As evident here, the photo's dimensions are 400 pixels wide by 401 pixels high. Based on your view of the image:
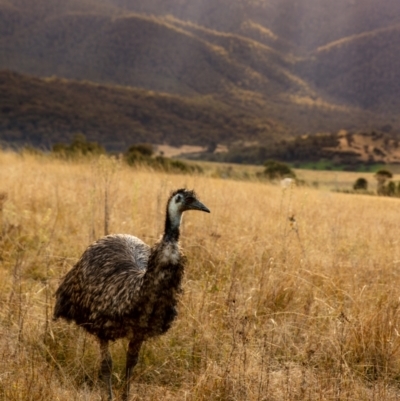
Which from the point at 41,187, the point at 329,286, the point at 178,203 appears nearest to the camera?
the point at 178,203

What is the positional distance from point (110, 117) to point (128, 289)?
311 feet

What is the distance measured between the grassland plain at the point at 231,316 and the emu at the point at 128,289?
0.23 meters

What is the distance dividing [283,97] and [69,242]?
167523mm

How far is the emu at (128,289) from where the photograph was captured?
3.28 meters

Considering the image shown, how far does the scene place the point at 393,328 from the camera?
423cm

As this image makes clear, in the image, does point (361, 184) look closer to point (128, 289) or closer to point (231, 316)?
point (231, 316)

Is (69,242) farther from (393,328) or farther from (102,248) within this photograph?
(393,328)

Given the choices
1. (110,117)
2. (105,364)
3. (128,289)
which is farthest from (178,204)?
(110,117)

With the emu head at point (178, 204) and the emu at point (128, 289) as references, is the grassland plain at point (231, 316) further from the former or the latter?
the emu head at point (178, 204)

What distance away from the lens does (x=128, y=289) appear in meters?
3.46

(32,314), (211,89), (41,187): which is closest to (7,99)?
(41,187)

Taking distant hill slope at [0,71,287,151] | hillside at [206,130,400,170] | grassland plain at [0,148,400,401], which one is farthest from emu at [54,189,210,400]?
distant hill slope at [0,71,287,151]

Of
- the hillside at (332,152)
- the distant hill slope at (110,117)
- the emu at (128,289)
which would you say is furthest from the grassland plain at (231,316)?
the distant hill slope at (110,117)

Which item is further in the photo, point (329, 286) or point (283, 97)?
point (283, 97)
